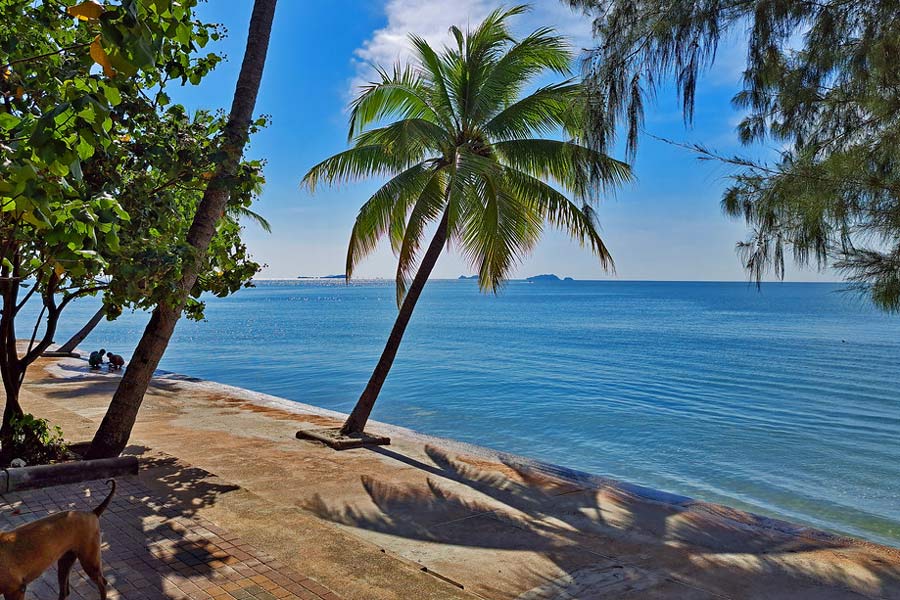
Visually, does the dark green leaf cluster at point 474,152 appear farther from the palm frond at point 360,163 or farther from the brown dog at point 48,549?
the brown dog at point 48,549

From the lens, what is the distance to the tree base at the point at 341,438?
10.7m

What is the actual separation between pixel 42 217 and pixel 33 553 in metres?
2.43

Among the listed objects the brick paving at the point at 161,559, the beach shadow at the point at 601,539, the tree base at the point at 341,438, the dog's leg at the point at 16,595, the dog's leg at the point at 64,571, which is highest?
the dog's leg at the point at 16,595

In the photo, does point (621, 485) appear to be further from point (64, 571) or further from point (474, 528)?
Result: point (64, 571)

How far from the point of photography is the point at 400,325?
1142 cm

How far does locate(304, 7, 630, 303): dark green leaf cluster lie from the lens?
35.4 feet

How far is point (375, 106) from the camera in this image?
1166 cm

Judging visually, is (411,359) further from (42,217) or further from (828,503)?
(42,217)

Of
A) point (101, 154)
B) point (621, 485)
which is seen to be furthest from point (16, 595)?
point (621, 485)

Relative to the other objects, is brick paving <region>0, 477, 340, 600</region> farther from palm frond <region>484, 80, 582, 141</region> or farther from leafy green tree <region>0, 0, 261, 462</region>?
palm frond <region>484, 80, 582, 141</region>

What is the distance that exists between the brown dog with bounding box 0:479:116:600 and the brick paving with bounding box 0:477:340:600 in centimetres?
61

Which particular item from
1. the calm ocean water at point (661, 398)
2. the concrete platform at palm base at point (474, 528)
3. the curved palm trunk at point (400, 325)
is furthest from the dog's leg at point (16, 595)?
the curved palm trunk at point (400, 325)

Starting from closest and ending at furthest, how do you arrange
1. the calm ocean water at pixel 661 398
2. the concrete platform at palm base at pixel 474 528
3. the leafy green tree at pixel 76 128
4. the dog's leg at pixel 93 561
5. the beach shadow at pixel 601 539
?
the leafy green tree at pixel 76 128 < the dog's leg at pixel 93 561 < the concrete platform at palm base at pixel 474 528 < the beach shadow at pixel 601 539 < the calm ocean water at pixel 661 398

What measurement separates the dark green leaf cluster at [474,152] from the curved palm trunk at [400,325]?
0.27 meters
